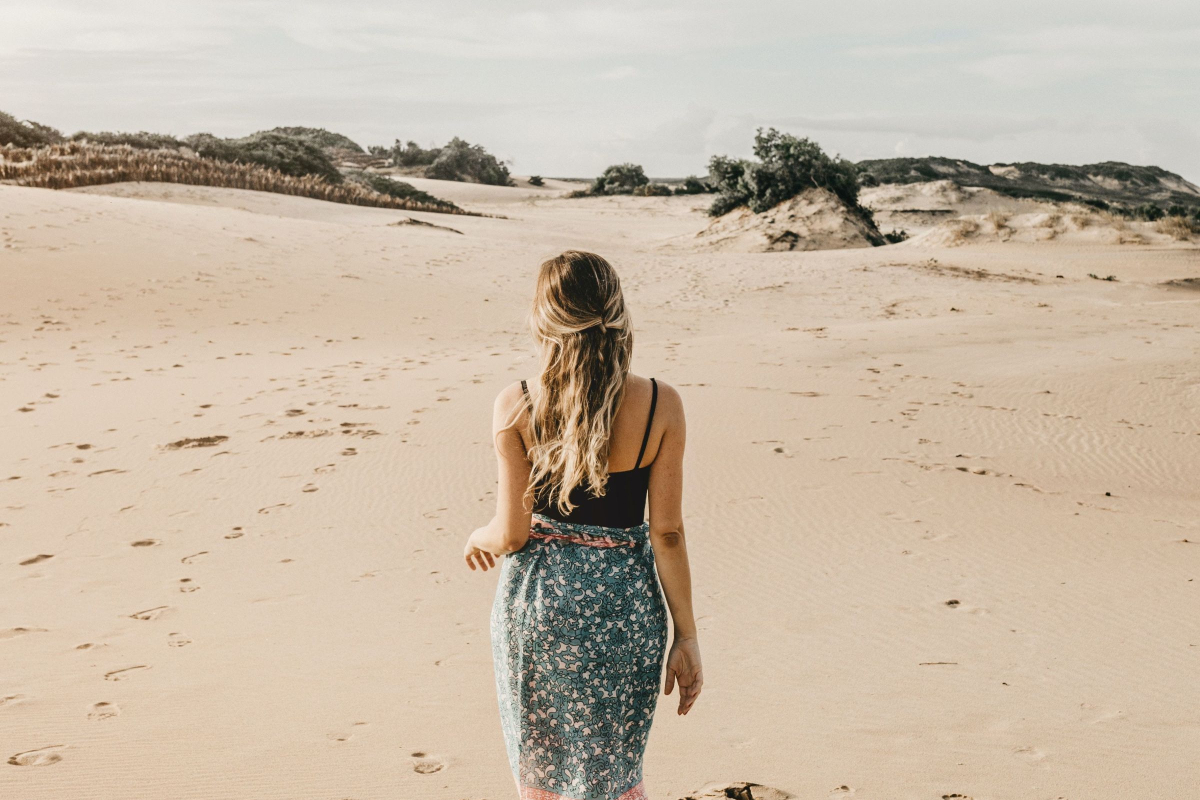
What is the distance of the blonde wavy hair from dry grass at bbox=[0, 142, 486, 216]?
25.0 meters

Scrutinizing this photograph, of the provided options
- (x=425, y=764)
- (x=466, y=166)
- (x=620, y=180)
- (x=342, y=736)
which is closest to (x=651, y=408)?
(x=425, y=764)

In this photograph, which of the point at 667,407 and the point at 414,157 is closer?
the point at 667,407

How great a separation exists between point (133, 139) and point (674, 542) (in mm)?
40665

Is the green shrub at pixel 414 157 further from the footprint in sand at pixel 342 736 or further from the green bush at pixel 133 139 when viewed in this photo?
the footprint in sand at pixel 342 736

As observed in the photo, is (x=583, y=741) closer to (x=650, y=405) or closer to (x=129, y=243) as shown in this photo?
(x=650, y=405)

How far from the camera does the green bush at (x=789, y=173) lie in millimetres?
24859

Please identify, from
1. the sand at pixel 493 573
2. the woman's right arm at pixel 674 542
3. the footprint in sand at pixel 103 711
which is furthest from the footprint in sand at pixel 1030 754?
the footprint in sand at pixel 103 711

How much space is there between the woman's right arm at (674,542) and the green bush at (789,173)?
23.6 m

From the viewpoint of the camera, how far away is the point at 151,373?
1102 centimetres

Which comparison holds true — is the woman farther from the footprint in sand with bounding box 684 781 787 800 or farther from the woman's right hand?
the footprint in sand with bounding box 684 781 787 800

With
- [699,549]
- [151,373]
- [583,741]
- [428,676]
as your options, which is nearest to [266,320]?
[151,373]

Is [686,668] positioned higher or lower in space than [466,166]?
lower

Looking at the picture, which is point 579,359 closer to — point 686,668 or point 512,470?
point 512,470

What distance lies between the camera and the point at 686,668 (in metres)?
2.42
